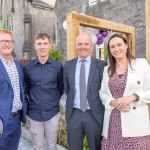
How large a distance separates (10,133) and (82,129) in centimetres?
87

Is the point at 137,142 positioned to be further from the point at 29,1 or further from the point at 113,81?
the point at 29,1

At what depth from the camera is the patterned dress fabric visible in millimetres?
3143

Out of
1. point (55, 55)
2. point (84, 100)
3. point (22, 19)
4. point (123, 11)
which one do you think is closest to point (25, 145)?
point (84, 100)

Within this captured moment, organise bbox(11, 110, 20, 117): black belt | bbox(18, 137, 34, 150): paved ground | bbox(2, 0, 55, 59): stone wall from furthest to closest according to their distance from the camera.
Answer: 1. bbox(2, 0, 55, 59): stone wall
2. bbox(18, 137, 34, 150): paved ground
3. bbox(11, 110, 20, 117): black belt

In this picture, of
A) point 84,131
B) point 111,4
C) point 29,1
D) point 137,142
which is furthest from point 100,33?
point 29,1

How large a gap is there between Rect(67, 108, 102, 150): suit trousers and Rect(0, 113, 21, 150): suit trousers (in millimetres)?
652

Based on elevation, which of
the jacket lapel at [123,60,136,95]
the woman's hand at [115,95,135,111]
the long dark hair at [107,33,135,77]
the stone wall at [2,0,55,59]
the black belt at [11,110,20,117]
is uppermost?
the stone wall at [2,0,55,59]

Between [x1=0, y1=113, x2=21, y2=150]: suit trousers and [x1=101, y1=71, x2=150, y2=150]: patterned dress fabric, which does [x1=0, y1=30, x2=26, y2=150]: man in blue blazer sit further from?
[x1=101, y1=71, x2=150, y2=150]: patterned dress fabric

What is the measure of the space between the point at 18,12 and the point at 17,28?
4.03 ft

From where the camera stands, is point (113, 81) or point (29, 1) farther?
point (29, 1)

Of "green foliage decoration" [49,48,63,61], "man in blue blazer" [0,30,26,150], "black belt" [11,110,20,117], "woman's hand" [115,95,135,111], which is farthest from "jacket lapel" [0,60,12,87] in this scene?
"green foliage decoration" [49,48,63,61]

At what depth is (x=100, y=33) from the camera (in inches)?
204

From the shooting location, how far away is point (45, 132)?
12.8 feet

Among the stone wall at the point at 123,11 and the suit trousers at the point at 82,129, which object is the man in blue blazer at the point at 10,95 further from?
the stone wall at the point at 123,11
